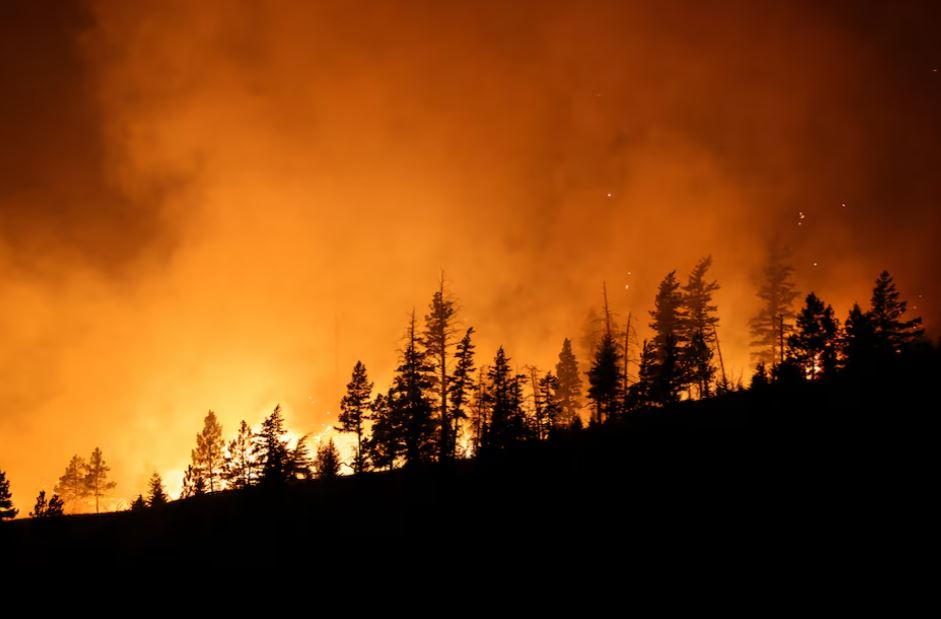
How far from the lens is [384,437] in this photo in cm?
4450

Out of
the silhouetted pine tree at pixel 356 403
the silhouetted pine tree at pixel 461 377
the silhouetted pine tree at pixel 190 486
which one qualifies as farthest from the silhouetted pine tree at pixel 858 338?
the silhouetted pine tree at pixel 190 486

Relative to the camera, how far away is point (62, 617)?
684 inches

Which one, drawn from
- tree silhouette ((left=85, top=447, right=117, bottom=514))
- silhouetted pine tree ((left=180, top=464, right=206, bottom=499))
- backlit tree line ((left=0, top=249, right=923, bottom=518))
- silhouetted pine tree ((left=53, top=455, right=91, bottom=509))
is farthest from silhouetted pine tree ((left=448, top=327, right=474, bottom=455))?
silhouetted pine tree ((left=53, top=455, right=91, bottom=509))

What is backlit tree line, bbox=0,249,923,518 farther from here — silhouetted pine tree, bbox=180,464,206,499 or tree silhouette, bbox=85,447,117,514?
tree silhouette, bbox=85,447,117,514

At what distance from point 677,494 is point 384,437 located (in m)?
35.3

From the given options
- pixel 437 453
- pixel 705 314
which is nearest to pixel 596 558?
pixel 437 453

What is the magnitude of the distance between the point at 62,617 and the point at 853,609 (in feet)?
82.3


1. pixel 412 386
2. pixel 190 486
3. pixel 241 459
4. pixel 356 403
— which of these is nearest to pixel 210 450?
pixel 190 486

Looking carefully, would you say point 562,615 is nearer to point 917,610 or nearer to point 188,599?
point 917,610

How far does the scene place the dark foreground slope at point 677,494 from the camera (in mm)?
10750

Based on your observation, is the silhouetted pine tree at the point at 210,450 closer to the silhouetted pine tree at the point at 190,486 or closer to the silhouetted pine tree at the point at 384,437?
the silhouetted pine tree at the point at 190,486

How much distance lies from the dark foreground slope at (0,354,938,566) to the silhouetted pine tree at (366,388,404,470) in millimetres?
14775

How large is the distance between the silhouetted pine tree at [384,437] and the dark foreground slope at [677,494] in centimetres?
1478

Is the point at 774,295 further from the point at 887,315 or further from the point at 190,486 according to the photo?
the point at 190,486
